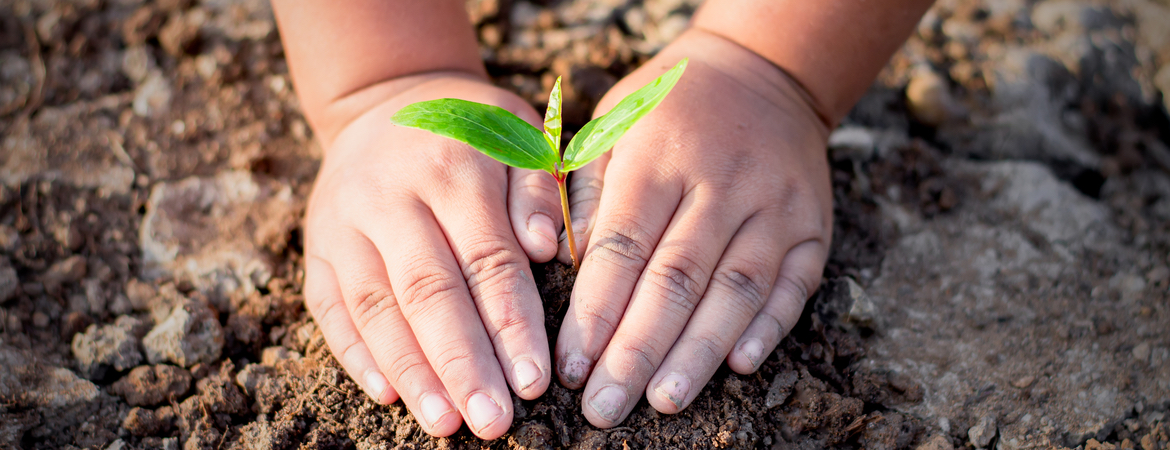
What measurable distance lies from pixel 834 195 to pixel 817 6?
574 millimetres

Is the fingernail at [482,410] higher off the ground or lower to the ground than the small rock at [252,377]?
higher

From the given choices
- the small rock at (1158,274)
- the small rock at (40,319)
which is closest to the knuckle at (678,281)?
the small rock at (1158,274)

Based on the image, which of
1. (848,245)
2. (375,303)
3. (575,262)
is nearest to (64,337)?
(375,303)

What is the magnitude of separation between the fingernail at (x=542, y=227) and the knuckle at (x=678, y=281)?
9.1 inches

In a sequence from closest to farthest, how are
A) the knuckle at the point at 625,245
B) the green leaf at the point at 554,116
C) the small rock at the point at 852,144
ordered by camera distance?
the green leaf at the point at 554,116
the knuckle at the point at 625,245
the small rock at the point at 852,144

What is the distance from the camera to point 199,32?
2.40 metres

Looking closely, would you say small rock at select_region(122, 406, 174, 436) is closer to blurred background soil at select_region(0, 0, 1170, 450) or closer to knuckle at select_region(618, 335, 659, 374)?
blurred background soil at select_region(0, 0, 1170, 450)

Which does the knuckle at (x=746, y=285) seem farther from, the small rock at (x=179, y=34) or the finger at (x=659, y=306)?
the small rock at (x=179, y=34)

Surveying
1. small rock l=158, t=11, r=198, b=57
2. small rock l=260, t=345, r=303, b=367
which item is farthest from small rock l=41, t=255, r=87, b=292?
small rock l=158, t=11, r=198, b=57

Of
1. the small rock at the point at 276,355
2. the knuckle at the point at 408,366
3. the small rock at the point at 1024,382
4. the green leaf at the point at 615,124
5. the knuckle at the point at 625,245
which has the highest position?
the green leaf at the point at 615,124

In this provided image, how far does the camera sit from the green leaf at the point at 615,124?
1.05 metres

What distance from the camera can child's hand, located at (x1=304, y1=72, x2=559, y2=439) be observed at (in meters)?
1.30

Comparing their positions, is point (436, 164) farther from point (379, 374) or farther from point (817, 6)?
point (817, 6)

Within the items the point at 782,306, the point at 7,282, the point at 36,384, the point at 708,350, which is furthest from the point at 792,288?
the point at 7,282
